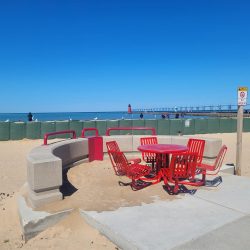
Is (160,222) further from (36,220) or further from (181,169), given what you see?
(36,220)

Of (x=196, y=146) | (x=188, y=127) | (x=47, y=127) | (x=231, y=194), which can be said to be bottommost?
(x=231, y=194)

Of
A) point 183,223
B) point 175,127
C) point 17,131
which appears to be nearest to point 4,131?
point 17,131

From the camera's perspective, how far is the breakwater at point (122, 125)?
19.9 metres

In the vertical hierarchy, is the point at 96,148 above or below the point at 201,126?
above

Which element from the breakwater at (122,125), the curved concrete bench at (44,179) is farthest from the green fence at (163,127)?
the curved concrete bench at (44,179)

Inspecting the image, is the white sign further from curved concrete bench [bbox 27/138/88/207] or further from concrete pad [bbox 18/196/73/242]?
concrete pad [bbox 18/196/73/242]

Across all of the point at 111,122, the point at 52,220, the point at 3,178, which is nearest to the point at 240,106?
the point at 52,220

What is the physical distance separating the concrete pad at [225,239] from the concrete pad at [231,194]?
31.5 inches

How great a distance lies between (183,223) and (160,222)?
350mm

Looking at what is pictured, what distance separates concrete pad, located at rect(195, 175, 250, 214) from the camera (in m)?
5.24

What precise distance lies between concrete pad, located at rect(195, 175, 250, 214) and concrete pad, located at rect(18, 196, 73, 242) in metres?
2.75

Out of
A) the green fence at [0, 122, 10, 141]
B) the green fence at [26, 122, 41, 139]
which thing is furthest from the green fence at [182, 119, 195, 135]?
the green fence at [0, 122, 10, 141]

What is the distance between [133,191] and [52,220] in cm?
198

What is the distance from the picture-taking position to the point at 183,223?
4410 millimetres
